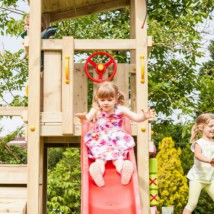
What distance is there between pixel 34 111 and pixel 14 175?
118 centimetres

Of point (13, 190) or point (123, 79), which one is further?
point (13, 190)

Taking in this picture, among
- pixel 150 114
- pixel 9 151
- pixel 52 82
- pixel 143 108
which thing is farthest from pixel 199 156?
pixel 9 151

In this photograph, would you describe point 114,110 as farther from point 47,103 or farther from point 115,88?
point 47,103

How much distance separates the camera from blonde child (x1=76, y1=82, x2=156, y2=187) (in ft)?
15.7

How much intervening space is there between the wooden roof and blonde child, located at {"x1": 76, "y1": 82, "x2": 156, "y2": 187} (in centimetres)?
233

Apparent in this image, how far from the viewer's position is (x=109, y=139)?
5121 mm

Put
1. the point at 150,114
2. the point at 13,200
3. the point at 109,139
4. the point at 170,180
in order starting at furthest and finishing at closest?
the point at 170,180, the point at 13,200, the point at 109,139, the point at 150,114

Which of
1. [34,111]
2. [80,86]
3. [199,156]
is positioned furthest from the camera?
[80,86]

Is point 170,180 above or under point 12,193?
under

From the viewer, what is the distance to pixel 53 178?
11531 millimetres

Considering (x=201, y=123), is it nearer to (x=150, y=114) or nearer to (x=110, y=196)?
(x=150, y=114)

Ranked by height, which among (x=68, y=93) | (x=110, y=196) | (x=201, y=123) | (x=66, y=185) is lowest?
(x=66, y=185)

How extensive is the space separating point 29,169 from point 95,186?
78 centimetres

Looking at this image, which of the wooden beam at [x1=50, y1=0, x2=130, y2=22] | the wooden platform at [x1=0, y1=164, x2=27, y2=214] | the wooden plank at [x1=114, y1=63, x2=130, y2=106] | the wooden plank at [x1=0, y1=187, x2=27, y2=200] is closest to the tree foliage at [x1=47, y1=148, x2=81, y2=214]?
the wooden beam at [x1=50, y1=0, x2=130, y2=22]
